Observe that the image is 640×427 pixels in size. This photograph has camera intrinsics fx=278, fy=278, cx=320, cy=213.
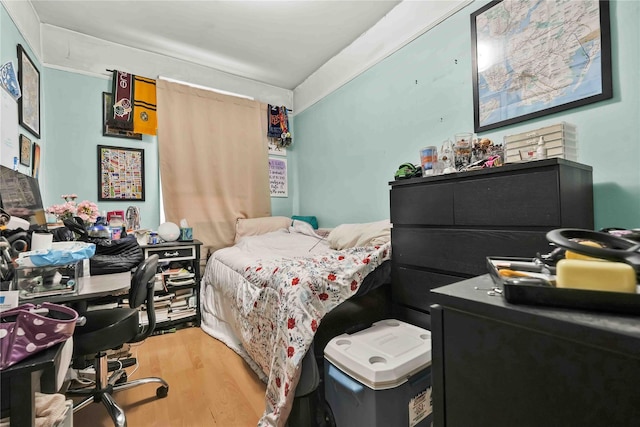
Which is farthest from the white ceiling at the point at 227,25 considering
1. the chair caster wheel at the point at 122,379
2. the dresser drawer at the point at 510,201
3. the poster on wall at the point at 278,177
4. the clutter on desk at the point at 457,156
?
the chair caster wheel at the point at 122,379

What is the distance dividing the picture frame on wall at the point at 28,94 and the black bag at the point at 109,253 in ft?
2.95

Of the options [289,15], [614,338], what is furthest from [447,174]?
[289,15]

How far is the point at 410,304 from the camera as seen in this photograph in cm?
150

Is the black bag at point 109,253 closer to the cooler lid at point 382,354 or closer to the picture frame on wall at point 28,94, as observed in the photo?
the picture frame on wall at point 28,94

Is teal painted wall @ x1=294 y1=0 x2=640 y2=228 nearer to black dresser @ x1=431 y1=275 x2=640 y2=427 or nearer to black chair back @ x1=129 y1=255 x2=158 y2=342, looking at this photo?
black dresser @ x1=431 y1=275 x2=640 y2=427

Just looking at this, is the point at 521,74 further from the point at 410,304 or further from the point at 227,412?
the point at 227,412

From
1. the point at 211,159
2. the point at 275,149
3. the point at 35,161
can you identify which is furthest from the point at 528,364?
the point at 275,149

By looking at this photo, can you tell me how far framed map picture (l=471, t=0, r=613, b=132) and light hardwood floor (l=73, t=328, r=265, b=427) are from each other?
2.19m

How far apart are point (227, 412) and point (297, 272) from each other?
2.88 ft

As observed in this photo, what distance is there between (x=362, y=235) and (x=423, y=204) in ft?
2.51

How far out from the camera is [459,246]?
1.28m

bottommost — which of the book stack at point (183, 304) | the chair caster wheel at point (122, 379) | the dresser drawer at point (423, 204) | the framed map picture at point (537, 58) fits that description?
the chair caster wheel at point (122, 379)

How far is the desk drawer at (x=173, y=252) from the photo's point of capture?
250 centimetres

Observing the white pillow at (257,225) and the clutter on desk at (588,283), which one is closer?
the clutter on desk at (588,283)
